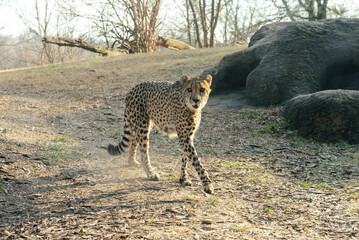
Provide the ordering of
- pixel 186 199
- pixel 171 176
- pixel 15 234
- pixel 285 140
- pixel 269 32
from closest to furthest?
pixel 15 234, pixel 186 199, pixel 171 176, pixel 285 140, pixel 269 32

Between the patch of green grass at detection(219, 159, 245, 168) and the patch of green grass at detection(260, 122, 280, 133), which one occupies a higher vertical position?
the patch of green grass at detection(260, 122, 280, 133)

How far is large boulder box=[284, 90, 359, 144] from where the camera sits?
7.61m

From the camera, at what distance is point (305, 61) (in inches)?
390

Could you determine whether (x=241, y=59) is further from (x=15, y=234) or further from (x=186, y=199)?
(x=15, y=234)

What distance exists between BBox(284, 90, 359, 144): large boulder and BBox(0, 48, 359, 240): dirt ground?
1.03ft

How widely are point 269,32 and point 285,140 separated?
19.0ft

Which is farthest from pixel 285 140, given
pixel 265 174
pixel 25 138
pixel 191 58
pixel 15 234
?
pixel 191 58

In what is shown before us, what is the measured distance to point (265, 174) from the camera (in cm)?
591

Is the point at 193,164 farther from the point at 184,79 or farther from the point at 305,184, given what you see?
the point at 305,184

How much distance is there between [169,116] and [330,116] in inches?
166

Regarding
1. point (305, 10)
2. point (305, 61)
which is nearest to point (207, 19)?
point (305, 10)

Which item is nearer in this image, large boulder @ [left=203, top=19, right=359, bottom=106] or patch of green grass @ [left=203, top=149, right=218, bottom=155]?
patch of green grass @ [left=203, top=149, right=218, bottom=155]

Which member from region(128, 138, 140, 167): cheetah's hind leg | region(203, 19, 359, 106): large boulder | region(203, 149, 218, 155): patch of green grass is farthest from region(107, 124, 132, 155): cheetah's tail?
region(203, 19, 359, 106): large boulder

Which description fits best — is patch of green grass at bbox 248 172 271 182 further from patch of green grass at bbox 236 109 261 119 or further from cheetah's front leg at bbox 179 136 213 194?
patch of green grass at bbox 236 109 261 119
